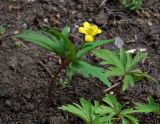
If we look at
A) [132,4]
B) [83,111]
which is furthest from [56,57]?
[132,4]

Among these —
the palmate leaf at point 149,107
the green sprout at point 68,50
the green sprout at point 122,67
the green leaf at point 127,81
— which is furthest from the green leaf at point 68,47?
the palmate leaf at point 149,107

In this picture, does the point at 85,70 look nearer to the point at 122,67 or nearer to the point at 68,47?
the point at 68,47

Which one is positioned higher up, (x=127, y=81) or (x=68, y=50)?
(x=68, y=50)

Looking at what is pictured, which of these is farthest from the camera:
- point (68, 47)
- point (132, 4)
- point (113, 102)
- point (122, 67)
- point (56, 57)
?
point (132, 4)

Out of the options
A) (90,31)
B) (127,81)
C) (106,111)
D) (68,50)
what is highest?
(90,31)

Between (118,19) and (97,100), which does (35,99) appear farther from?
A: (118,19)

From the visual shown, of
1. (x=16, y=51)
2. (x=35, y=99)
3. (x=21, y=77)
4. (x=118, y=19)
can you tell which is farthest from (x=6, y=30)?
(x=118, y=19)
